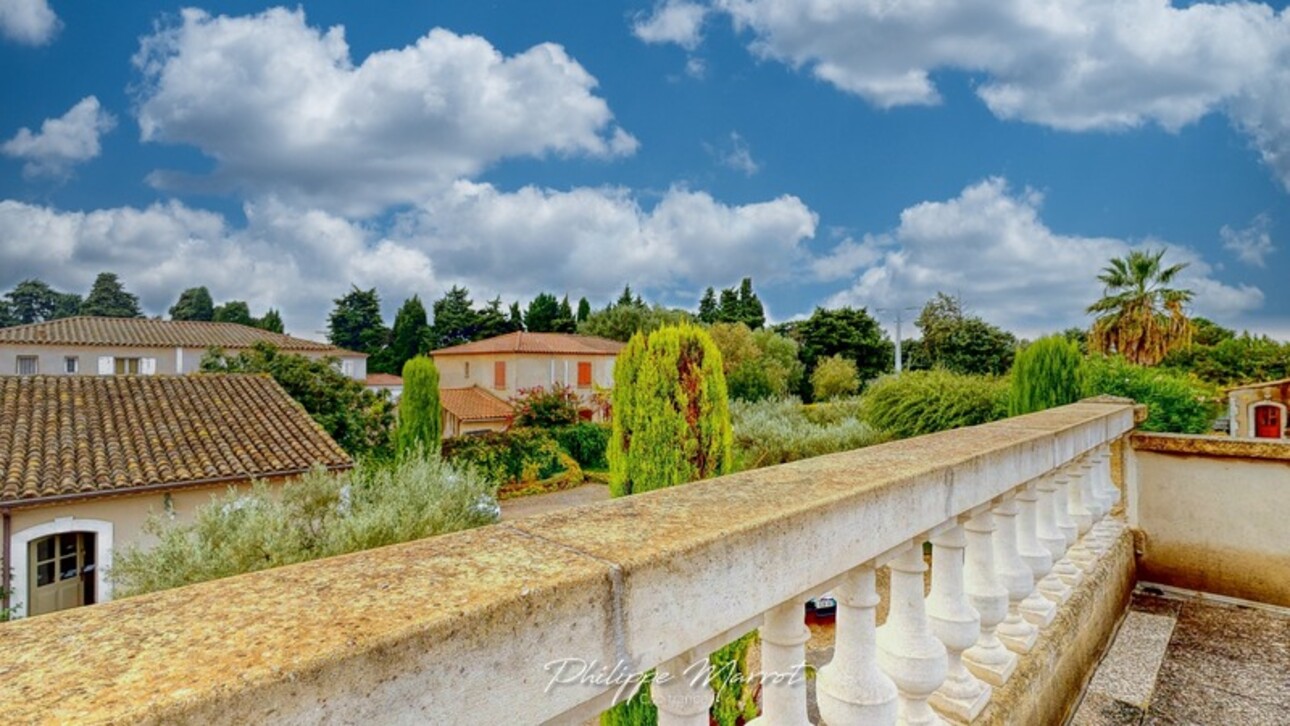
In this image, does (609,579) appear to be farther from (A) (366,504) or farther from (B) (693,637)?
(A) (366,504)

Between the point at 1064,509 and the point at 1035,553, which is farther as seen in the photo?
the point at 1064,509

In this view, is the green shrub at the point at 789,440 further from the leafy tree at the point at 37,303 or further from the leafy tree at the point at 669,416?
the leafy tree at the point at 37,303

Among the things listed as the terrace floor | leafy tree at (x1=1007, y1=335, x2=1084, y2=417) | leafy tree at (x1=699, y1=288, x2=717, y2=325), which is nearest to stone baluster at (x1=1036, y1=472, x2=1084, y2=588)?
the terrace floor

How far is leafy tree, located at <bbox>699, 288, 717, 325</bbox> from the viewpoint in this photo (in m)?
45.5

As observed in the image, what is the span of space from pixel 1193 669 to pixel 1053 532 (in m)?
0.87

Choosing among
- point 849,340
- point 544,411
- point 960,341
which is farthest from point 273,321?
point 960,341

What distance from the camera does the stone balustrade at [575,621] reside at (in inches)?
20.8

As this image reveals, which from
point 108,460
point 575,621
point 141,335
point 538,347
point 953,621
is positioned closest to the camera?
point 575,621

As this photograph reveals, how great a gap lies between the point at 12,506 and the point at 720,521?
1238 centimetres

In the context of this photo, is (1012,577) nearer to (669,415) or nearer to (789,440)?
(669,415)

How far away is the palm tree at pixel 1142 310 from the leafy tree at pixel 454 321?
126 feet

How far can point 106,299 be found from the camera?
59.5 meters

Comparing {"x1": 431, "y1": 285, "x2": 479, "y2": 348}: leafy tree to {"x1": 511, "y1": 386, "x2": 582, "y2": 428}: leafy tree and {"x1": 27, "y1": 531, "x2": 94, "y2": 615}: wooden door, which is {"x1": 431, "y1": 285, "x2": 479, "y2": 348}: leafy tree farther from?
{"x1": 27, "y1": 531, "x2": 94, "y2": 615}: wooden door

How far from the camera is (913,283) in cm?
2762
